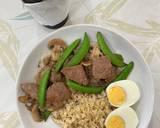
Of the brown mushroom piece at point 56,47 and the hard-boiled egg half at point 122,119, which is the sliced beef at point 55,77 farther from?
the hard-boiled egg half at point 122,119

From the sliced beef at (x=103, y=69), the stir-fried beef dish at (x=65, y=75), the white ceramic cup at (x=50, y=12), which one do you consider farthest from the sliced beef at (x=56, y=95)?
the white ceramic cup at (x=50, y=12)

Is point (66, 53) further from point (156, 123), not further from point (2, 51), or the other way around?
point (156, 123)

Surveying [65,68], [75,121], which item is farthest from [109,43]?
[75,121]

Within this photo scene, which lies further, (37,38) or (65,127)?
(37,38)

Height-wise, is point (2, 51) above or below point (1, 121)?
above
